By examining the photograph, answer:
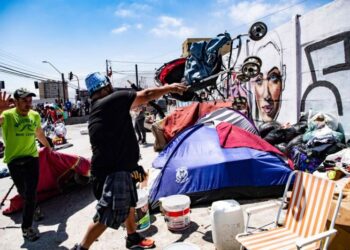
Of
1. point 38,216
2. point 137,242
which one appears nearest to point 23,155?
point 38,216

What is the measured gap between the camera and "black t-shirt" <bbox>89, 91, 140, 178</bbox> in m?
2.93

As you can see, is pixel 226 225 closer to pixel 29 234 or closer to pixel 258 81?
pixel 29 234

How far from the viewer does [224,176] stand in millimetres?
4473

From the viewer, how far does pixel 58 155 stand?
5.25 metres

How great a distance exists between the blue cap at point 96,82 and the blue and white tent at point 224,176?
79.5 inches

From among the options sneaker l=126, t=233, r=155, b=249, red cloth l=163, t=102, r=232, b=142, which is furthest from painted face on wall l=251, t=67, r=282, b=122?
sneaker l=126, t=233, r=155, b=249

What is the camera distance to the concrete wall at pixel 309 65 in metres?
5.86

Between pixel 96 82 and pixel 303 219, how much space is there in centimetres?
250

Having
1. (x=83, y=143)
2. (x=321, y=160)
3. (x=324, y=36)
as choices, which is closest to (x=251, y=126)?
(x=321, y=160)

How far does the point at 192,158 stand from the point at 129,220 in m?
1.60

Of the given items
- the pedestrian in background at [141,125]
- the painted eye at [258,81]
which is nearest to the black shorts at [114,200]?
the painted eye at [258,81]

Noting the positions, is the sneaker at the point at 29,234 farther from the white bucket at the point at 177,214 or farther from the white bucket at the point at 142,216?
the white bucket at the point at 177,214

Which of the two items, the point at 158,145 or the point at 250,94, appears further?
the point at 250,94

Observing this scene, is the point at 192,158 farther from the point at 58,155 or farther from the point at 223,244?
the point at 58,155
